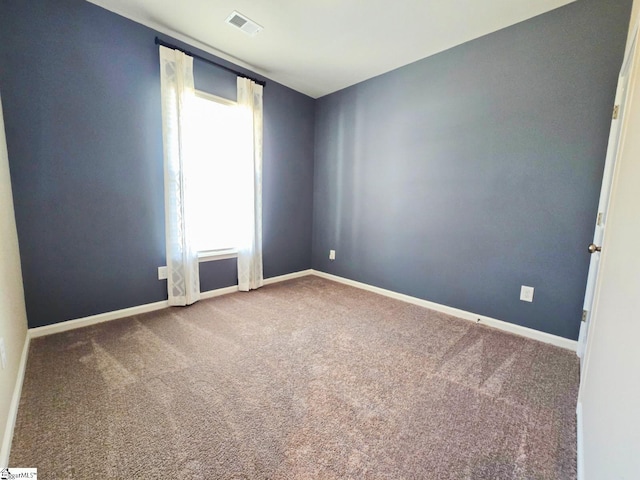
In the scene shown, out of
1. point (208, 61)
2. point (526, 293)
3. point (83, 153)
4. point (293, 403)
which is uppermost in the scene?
point (208, 61)

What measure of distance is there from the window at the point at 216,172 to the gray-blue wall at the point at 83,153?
27 cm

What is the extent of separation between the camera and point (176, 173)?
8.38 feet

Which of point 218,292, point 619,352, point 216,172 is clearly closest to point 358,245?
point 218,292

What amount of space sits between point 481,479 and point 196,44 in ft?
12.4

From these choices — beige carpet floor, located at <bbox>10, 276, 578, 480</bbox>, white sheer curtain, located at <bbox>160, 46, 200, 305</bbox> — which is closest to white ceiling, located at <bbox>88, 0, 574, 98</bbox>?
white sheer curtain, located at <bbox>160, 46, 200, 305</bbox>

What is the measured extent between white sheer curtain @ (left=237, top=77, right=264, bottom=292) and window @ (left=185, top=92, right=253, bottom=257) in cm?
4

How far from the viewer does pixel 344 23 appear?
2230 millimetres

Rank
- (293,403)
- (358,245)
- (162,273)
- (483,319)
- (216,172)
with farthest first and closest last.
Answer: (358,245), (216,172), (162,273), (483,319), (293,403)

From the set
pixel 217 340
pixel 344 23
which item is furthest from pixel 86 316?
pixel 344 23

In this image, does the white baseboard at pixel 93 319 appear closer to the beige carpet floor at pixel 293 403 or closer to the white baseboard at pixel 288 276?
the beige carpet floor at pixel 293 403

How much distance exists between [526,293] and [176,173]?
337 cm

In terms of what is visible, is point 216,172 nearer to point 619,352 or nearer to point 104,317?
point 104,317

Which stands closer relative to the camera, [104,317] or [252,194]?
[104,317]

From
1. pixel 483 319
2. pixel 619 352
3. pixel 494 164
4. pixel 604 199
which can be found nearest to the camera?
pixel 619 352
